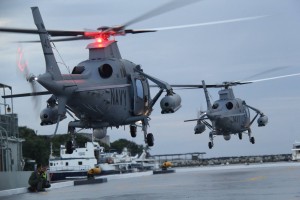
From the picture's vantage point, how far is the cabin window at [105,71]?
148 feet

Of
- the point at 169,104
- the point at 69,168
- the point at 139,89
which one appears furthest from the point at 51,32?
the point at 69,168

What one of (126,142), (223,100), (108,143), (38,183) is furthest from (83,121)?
(126,142)

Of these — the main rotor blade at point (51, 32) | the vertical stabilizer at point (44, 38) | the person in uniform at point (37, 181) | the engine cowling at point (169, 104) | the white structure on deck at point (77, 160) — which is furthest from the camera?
the white structure on deck at point (77, 160)

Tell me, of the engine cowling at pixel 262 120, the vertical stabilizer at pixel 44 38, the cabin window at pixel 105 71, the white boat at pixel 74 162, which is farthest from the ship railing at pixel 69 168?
the vertical stabilizer at pixel 44 38

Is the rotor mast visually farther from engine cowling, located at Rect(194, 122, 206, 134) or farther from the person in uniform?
engine cowling, located at Rect(194, 122, 206, 134)

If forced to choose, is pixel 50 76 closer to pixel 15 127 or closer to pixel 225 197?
pixel 15 127

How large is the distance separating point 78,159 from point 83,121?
2459 inches

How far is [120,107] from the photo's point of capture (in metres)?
47.8

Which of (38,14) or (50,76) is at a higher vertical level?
(38,14)

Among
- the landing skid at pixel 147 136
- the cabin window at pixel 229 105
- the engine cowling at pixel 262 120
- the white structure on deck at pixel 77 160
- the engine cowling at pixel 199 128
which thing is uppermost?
the cabin window at pixel 229 105

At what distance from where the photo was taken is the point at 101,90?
149 feet

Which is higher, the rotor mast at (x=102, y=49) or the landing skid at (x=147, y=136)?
the rotor mast at (x=102, y=49)

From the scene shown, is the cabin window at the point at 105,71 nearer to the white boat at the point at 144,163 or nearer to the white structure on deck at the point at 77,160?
the white structure on deck at the point at 77,160

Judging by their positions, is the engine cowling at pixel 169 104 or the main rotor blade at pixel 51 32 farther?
the engine cowling at pixel 169 104
